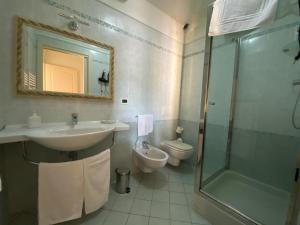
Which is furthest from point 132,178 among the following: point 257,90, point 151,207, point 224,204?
point 257,90

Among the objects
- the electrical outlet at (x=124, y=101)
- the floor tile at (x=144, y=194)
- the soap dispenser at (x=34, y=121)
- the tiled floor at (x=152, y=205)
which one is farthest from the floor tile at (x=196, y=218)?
the soap dispenser at (x=34, y=121)

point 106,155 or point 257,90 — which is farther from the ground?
point 257,90

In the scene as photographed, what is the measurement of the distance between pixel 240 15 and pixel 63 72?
5.58 ft

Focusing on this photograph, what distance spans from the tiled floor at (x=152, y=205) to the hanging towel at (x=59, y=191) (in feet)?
0.80

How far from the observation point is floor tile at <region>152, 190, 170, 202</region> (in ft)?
5.44

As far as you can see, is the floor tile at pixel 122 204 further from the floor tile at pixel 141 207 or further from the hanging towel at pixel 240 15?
the hanging towel at pixel 240 15

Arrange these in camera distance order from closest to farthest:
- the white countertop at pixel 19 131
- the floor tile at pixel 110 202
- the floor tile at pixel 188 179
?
the white countertop at pixel 19 131, the floor tile at pixel 110 202, the floor tile at pixel 188 179

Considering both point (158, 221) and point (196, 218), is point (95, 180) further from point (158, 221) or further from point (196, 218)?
point (196, 218)

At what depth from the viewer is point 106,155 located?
1.35 meters

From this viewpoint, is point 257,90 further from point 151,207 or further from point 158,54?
point 151,207

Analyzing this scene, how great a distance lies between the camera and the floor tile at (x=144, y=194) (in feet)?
5.51

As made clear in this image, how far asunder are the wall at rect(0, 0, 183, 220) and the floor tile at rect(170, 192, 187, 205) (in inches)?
28.9

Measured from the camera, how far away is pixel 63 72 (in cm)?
142

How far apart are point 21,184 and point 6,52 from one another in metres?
1.13
